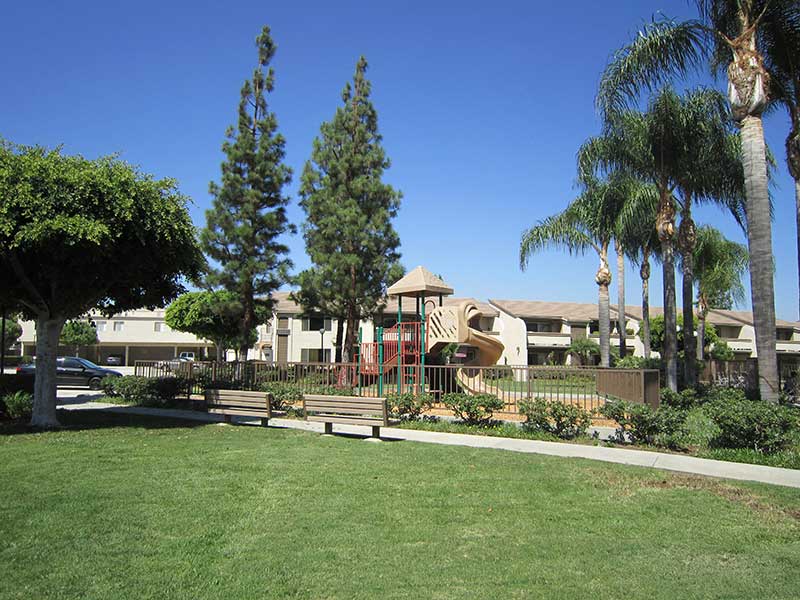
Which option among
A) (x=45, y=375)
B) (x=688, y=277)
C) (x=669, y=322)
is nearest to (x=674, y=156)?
(x=688, y=277)

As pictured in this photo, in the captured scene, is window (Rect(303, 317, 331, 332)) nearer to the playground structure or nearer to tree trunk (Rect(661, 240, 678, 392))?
the playground structure

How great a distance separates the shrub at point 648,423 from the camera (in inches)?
429

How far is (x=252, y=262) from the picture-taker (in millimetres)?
25172

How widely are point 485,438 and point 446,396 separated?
1.77 m

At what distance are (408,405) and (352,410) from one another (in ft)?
6.11

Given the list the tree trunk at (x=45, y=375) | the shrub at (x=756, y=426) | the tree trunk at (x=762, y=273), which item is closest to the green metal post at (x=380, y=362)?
the tree trunk at (x=45, y=375)

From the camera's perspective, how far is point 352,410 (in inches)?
502

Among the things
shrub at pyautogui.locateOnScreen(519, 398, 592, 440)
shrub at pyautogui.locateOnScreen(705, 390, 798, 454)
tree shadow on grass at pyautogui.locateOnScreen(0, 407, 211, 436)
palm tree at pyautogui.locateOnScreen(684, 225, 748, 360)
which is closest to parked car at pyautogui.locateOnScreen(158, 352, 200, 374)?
tree shadow on grass at pyautogui.locateOnScreen(0, 407, 211, 436)

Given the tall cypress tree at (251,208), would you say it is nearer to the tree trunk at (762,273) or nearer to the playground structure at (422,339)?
the playground structure at (422,339)

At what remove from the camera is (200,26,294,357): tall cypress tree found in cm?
2534

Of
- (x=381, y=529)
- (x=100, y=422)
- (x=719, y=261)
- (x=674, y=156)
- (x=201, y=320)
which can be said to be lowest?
(x=381, y=529)

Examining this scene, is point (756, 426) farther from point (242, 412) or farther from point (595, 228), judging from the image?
point (595, 228)

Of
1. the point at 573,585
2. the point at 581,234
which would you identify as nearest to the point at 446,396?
the point at 573,585

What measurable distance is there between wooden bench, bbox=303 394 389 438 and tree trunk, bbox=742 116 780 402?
7228mm
